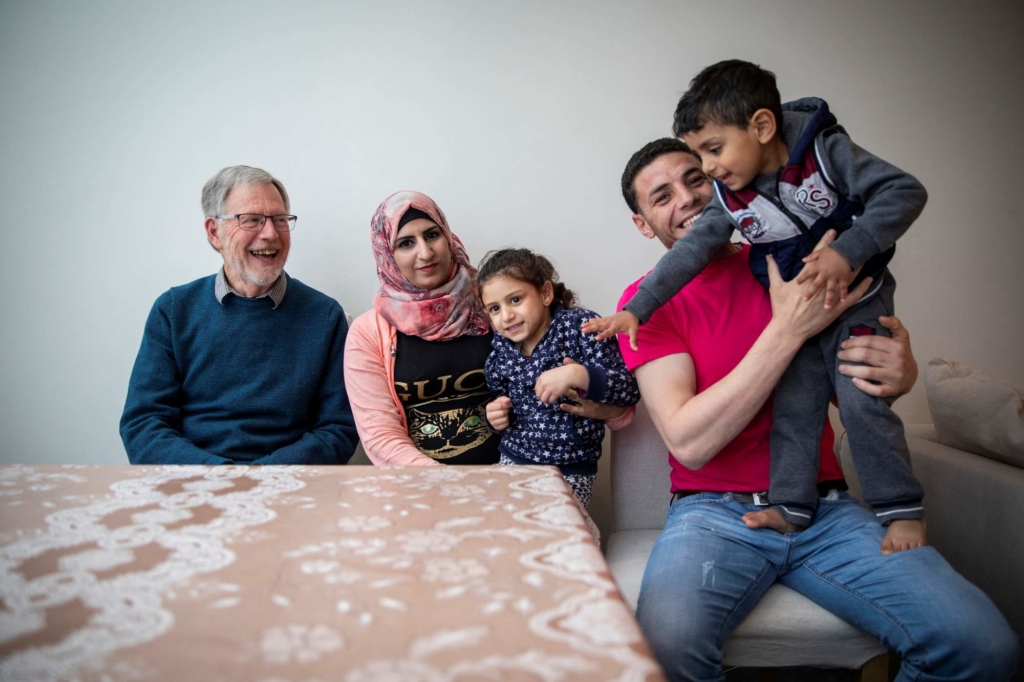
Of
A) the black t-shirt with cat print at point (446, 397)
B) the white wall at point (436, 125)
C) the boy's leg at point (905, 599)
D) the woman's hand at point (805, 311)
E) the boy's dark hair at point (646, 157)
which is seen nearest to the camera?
the boy's leg at point (905, 599)

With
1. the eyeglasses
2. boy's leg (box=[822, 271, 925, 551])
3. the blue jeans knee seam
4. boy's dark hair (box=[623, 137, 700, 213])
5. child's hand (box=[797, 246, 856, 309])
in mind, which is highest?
boy's dark hair (box=[623, 137, 700, 213])

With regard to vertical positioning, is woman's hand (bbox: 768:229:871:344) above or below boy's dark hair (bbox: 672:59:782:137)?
below

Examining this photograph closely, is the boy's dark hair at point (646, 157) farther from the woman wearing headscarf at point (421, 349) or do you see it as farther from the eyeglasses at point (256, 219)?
the eyeglasses at point (256, 219)

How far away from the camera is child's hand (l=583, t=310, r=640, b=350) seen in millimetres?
1424

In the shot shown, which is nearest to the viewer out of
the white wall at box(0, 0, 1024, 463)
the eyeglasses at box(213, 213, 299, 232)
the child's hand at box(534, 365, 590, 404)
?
the child's hand at box(534, 365, 590, 404)

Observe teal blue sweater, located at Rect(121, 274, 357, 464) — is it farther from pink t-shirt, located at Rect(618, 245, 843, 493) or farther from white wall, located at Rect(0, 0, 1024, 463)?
pink t-shirt, located at Rect(618, 245, 843, 493)

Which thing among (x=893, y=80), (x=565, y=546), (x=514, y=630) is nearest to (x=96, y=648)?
(x=514, y=630)

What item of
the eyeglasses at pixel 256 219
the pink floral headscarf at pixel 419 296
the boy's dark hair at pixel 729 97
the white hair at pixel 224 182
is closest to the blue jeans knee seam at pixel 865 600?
the boy's dark hair at pixel 729 97

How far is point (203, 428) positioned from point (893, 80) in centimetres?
274

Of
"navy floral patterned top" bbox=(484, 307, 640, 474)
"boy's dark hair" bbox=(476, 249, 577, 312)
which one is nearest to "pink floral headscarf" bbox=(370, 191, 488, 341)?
"boy's dark hair" bbox=(476, 249, 577, 312)

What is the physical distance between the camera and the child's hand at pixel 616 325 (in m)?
1.42

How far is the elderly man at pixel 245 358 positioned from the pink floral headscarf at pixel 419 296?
Answer: 0.99 ft

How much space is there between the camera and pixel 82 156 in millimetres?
2486

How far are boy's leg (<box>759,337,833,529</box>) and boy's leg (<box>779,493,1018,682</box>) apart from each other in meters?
0.07
